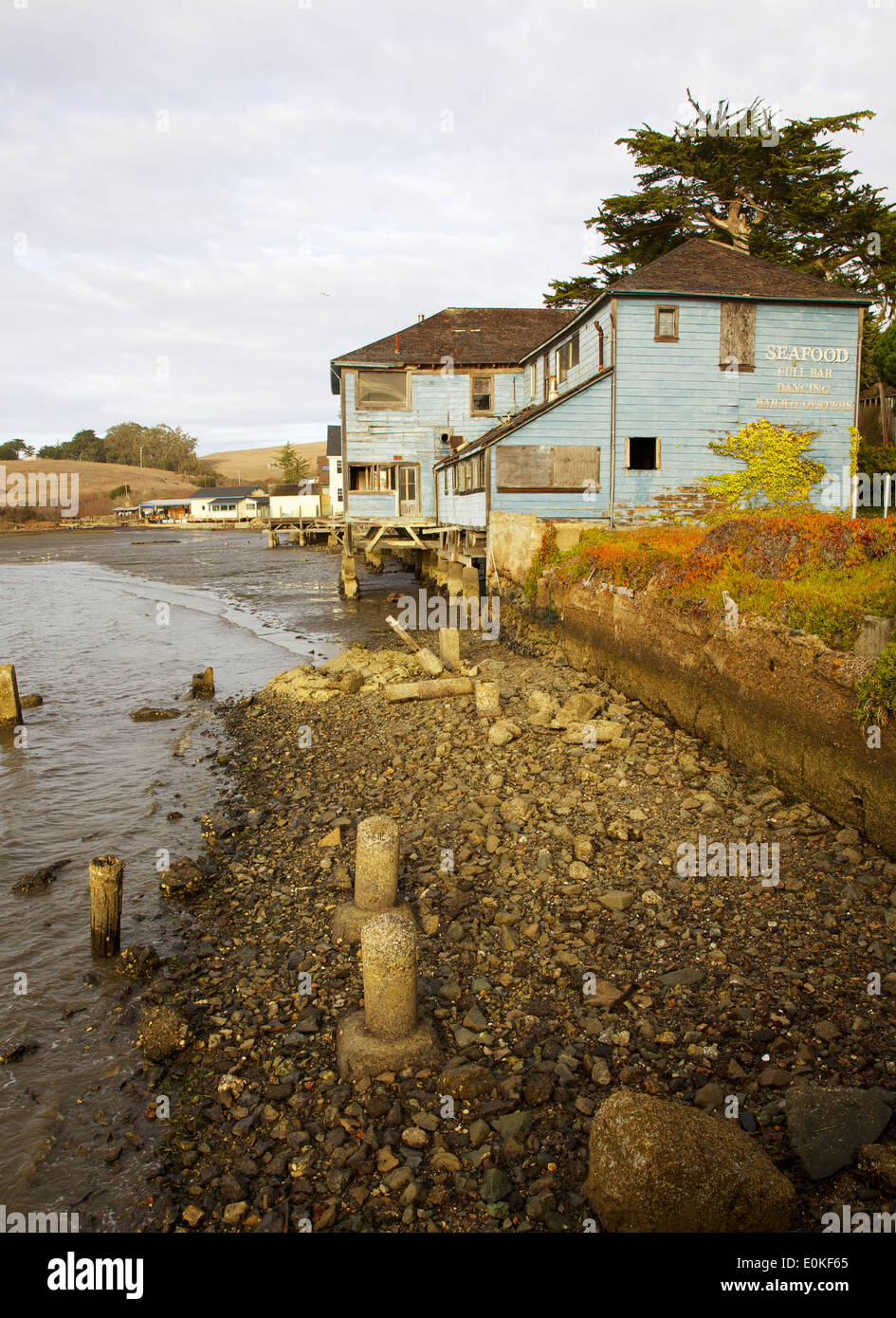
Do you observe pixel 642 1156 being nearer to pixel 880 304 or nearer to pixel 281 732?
pixel 281 732

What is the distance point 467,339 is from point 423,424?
169 inches

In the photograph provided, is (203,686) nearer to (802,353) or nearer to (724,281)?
(724,281)

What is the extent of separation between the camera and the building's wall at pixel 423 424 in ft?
99.5

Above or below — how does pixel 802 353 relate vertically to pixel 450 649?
above

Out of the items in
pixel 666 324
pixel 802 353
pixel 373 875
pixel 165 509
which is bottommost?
pixel 373 875

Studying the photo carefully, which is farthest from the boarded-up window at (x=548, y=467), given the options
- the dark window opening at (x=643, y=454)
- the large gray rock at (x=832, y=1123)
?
the large gray rock at (x=832, y=1123)

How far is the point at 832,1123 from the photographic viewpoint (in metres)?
4.09

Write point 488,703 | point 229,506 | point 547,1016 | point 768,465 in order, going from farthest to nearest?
point 229,506 < point 768,465 < point 488,703 < point 547,1016

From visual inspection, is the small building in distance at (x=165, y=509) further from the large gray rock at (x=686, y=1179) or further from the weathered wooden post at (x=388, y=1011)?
the large gray rock at (x=686, y=1179)

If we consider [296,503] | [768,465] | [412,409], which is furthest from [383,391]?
[296,503]

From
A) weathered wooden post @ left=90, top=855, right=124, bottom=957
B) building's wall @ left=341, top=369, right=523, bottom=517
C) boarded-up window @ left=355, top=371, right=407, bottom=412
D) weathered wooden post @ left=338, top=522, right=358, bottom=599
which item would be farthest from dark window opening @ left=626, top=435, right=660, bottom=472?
weathered wooden post @ left=90, top=855, right=124, bottom=957

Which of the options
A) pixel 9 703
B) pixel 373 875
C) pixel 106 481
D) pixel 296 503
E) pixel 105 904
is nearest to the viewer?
pixel 373 875

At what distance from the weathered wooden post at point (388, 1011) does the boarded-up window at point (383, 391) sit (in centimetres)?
2773

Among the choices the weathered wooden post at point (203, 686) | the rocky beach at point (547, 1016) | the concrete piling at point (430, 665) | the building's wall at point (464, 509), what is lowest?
the rocky beach at point (547, 1016)
